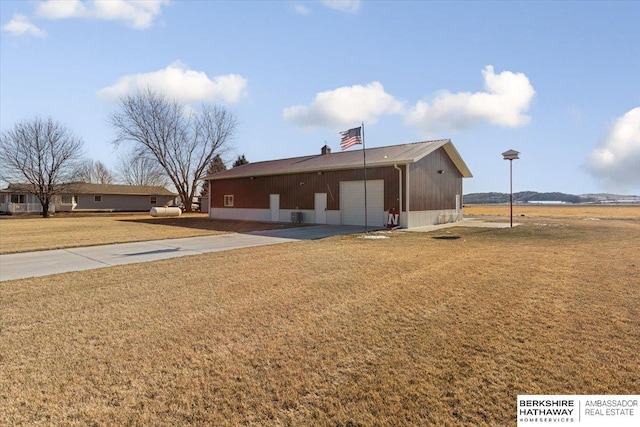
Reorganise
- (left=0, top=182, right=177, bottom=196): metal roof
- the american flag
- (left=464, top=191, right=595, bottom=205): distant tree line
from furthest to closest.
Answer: (left=464, top=191, right=595, bottom=205): distant tree line → (left=0, top=182, right=177, bottom=196): metal roof → the american flag

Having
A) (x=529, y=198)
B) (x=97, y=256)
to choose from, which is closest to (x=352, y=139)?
(x=97, y=256)

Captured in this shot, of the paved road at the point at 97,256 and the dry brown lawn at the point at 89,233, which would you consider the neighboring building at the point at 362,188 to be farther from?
the paved road at the point at 97,256

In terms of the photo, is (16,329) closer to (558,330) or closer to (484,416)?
(484,416)

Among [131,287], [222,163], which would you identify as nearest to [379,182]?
[131,287]

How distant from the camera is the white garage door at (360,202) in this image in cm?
1977

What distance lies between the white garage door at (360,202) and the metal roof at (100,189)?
34.5 meters

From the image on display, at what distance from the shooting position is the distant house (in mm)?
41938

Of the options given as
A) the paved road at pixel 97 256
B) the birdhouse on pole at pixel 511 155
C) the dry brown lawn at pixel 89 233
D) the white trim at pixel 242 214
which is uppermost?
the birdhouse on pole at pixel 511 155

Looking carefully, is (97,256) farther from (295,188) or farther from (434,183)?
(434,183)

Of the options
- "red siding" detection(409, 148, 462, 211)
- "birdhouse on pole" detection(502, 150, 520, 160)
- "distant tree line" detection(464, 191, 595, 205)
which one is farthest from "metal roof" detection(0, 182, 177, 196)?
"distant tree line" detection(464, 191, 595, 205)

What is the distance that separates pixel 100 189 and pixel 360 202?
4350 cm

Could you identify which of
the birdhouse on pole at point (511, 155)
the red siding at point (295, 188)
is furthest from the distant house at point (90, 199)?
the birdhouse on pole at point (511, 155)

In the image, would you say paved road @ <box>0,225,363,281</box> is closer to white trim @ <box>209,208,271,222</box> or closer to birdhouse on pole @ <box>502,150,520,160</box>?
white trim @ <box>209,208,271,222</box>

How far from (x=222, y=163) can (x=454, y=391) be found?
49.0 metres
